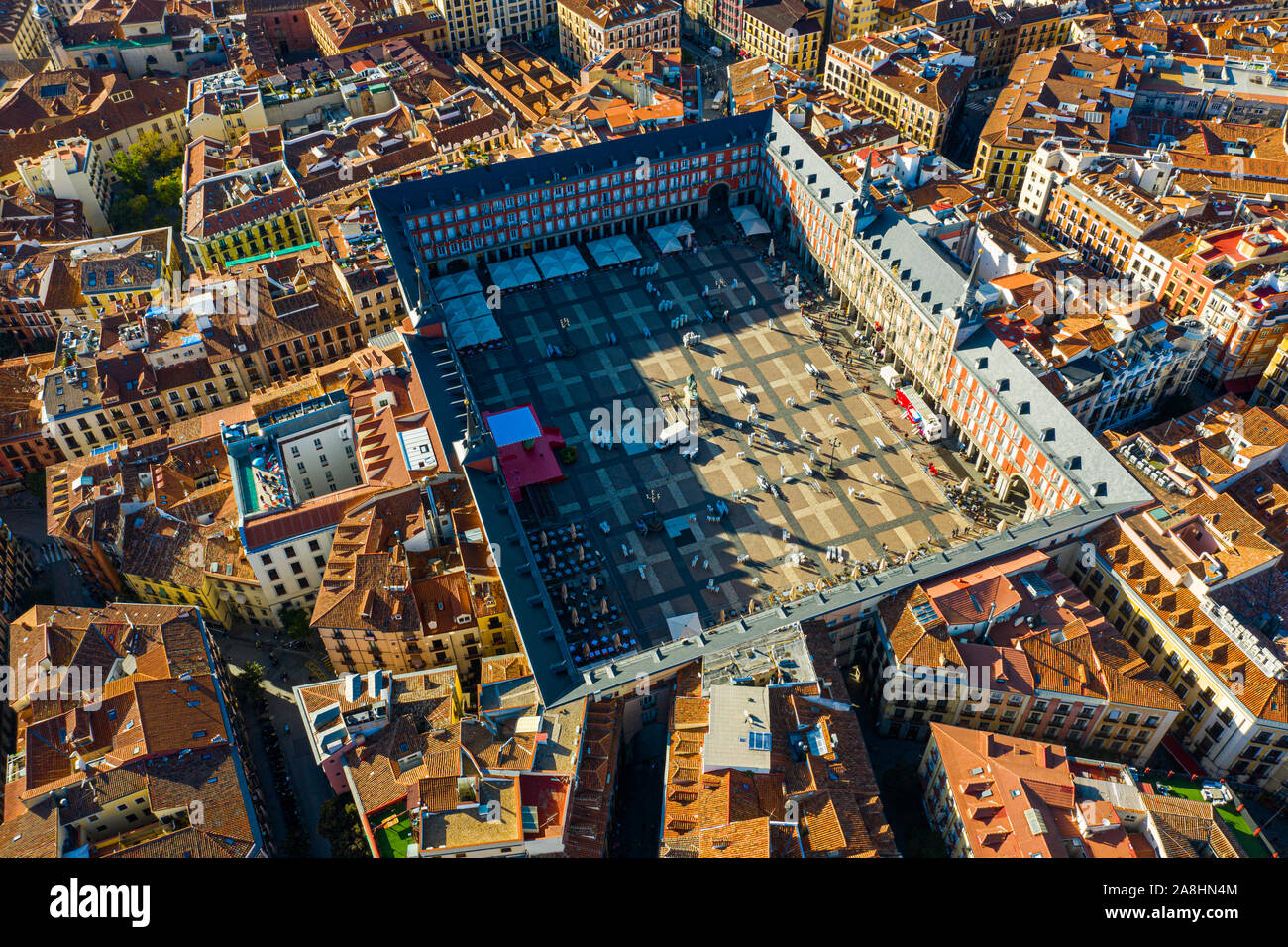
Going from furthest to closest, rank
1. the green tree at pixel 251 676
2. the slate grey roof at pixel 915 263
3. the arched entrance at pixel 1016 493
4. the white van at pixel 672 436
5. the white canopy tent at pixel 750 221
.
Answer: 1. the white canopy tent at pixel 750 221
2. the white van at pixel 672 436
3. the slate grey roof at pixel 915 263
4. the arched entrance at pixel 1016 493
5. the green tree at pixel 251 676

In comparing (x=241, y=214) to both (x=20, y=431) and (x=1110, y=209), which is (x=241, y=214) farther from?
(x=1110, y=209)

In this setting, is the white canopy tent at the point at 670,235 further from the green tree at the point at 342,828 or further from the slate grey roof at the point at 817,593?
the green tree at the point at 342,828

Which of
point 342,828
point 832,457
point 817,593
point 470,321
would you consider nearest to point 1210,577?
point 817,593

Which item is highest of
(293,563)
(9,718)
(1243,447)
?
(1243,447)

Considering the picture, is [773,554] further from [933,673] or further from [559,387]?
[559,387]

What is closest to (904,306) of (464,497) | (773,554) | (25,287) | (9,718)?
(773,554)

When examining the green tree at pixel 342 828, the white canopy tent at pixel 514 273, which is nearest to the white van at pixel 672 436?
the white canopy tent at pixel 514 273

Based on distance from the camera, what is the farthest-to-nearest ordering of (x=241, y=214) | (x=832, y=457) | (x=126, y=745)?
(x=241, y=214) → (x=832, y=457) → (x=126, y=745)
